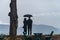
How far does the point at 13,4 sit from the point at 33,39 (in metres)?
3.08

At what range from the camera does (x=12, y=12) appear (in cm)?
1955

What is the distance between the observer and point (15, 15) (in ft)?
64.4

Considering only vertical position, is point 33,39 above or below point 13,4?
below

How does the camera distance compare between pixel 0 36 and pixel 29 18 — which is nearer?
pixel 0 36

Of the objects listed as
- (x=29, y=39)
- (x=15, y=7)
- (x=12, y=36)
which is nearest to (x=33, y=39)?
(x=29, y=39)

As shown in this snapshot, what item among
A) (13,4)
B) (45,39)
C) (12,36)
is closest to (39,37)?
(45,39)

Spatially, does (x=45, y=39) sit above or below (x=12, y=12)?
below

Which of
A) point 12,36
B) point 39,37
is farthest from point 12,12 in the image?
point 39,37

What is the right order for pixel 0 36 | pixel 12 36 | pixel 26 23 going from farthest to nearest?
pixel 26 23 < pixel 12 36 < pixel 0 36

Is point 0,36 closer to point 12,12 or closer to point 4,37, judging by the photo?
point 4,37

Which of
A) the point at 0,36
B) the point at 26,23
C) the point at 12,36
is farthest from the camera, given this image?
the point at 26,23

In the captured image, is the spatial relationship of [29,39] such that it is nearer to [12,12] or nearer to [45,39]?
[45,39]

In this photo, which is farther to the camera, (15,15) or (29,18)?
(29,18)

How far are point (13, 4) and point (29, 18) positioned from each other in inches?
88.6
